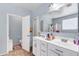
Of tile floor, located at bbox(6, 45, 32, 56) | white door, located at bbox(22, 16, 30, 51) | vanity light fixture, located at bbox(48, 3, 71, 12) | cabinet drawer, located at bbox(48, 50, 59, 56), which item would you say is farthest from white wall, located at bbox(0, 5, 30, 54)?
cabinet drawer, located at bbox(48, 50, 59, 56)

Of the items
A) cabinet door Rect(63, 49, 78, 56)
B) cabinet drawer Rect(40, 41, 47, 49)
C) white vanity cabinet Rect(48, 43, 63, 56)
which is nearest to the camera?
cabinet door Rect(63, 49, 78, 56)

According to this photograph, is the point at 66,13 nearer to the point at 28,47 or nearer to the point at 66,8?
the point at 66,8

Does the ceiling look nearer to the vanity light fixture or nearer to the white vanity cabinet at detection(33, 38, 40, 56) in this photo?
the vanity light fixture

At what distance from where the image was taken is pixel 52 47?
1402 millimetres

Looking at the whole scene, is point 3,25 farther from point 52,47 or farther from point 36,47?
point 52,47

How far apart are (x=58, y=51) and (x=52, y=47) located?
113 mm

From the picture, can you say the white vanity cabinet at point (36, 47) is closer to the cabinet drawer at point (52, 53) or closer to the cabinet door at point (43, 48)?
the cabinet door at point (43, 48)

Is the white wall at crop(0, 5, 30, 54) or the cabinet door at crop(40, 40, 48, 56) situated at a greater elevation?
the white wall at crop(0, 5, 30, 54)

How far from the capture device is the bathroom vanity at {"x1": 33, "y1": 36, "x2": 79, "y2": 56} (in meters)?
1.26

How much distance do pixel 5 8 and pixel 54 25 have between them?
0.79 meters

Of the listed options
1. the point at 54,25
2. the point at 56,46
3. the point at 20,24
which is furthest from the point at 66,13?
the point at 20,24

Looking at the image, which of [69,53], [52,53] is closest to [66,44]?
[69,53]

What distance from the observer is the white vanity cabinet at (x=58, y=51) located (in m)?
1.23

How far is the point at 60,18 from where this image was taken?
1423mm
